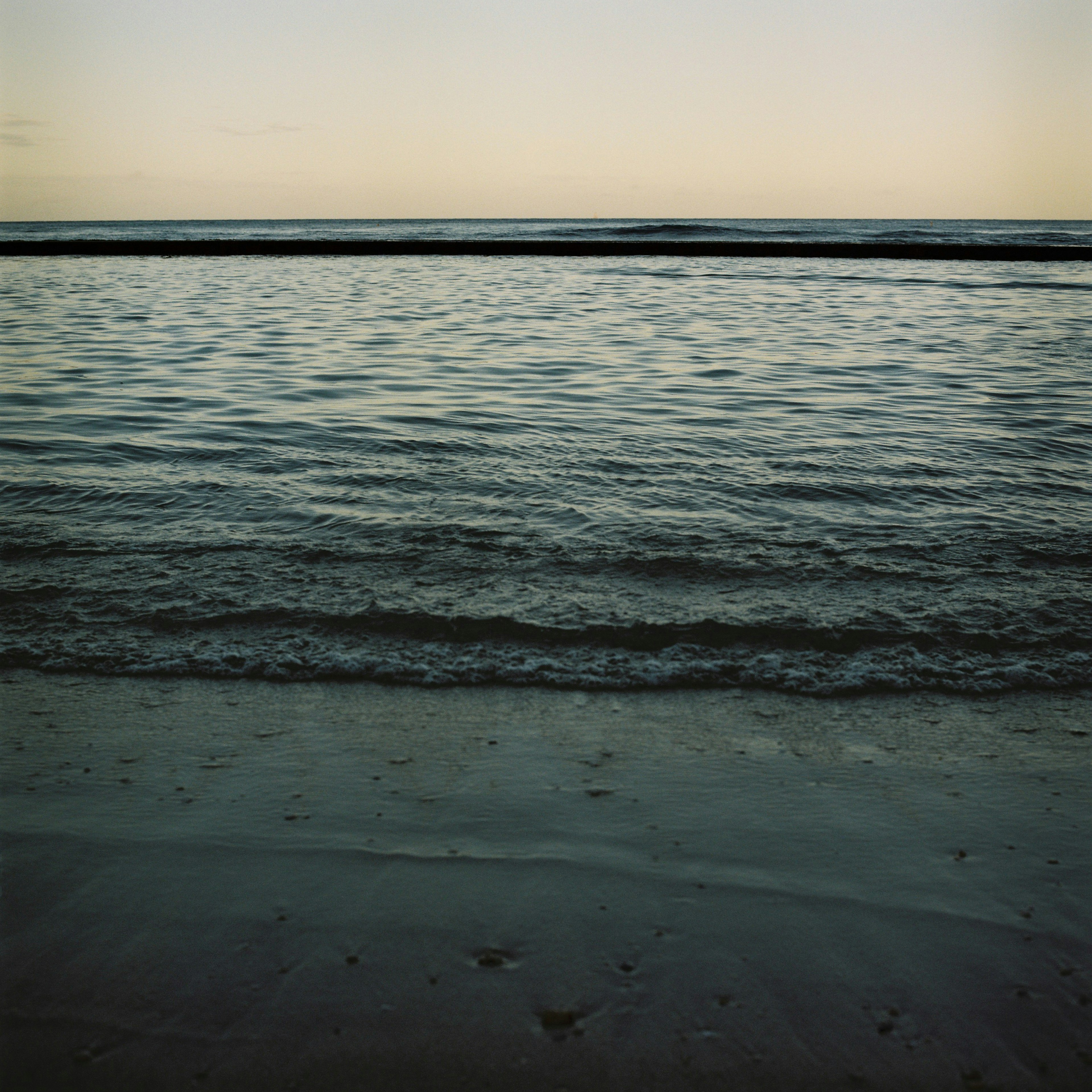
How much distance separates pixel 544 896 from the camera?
6.82 feet

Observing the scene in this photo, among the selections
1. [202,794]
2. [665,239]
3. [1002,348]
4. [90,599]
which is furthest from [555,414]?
[665,239]

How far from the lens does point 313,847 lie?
7.38 ft

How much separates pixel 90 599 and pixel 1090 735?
3.99 meters

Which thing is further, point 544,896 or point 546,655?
point 546,655

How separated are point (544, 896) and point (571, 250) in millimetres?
44974

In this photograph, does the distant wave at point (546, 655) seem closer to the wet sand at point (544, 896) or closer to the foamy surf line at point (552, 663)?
the foamy surf line at point (552, 663)

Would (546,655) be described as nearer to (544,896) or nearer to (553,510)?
(544,896)

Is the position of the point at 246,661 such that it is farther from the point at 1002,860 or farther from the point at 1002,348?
the point at 1002,348

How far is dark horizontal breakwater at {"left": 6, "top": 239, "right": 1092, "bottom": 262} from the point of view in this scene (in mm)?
40781

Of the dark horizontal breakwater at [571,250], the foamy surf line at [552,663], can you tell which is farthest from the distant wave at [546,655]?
the dark horizontal breakwater at [571,250]

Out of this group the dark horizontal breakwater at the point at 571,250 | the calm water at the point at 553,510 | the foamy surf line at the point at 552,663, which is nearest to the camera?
the foamy surf line at the point at 552,663

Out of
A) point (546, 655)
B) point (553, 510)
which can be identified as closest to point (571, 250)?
point (553, 510)

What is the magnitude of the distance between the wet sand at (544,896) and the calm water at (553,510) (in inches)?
17.9

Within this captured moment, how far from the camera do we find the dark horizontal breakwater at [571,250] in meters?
40.8
